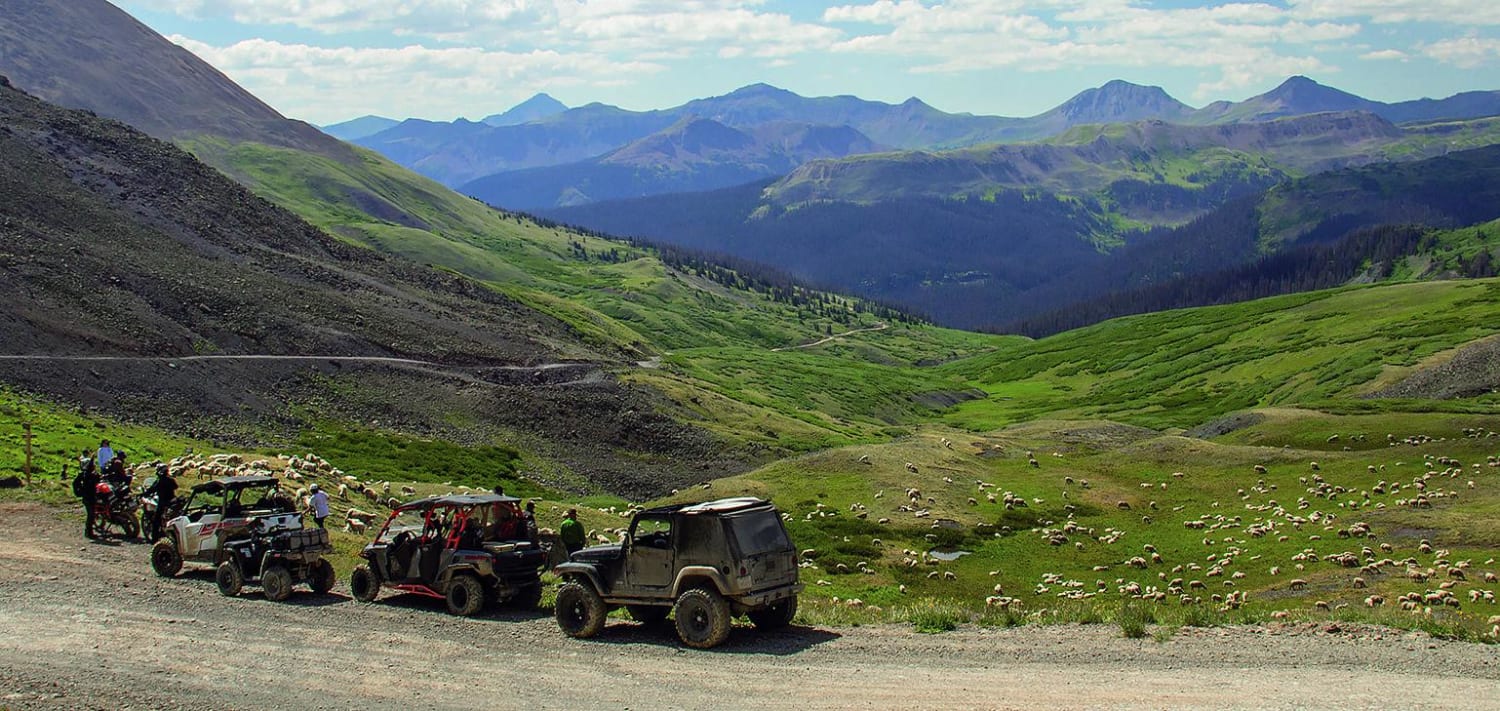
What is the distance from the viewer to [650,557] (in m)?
29.5

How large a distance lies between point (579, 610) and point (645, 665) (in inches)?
156

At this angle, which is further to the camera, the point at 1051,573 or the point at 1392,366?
the point at 1392,366

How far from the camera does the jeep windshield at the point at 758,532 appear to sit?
93.5ft

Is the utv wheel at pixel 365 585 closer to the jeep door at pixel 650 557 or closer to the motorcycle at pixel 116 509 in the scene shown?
the jeep door at pixel 650 557

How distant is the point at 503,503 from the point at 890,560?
29.6 m

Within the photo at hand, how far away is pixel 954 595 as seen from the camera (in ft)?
164

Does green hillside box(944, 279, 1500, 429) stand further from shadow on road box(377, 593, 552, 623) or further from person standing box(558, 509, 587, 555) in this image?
shadow on road box(377, 593, 552, 623)

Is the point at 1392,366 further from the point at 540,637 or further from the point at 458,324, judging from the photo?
the point at 540,637

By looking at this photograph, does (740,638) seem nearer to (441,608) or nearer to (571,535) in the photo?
(571,535)

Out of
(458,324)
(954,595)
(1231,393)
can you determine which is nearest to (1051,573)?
(954,595)

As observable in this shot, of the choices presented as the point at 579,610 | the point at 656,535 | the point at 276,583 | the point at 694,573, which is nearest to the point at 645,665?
the point at 694,573

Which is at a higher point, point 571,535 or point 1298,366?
point 571,535

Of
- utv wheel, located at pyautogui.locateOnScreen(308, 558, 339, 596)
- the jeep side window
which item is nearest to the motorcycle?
utv wheel, located at pyautogui.locateOnScreen(308, 558, 339, 596)

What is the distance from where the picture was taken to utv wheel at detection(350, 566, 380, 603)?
3391 cm
